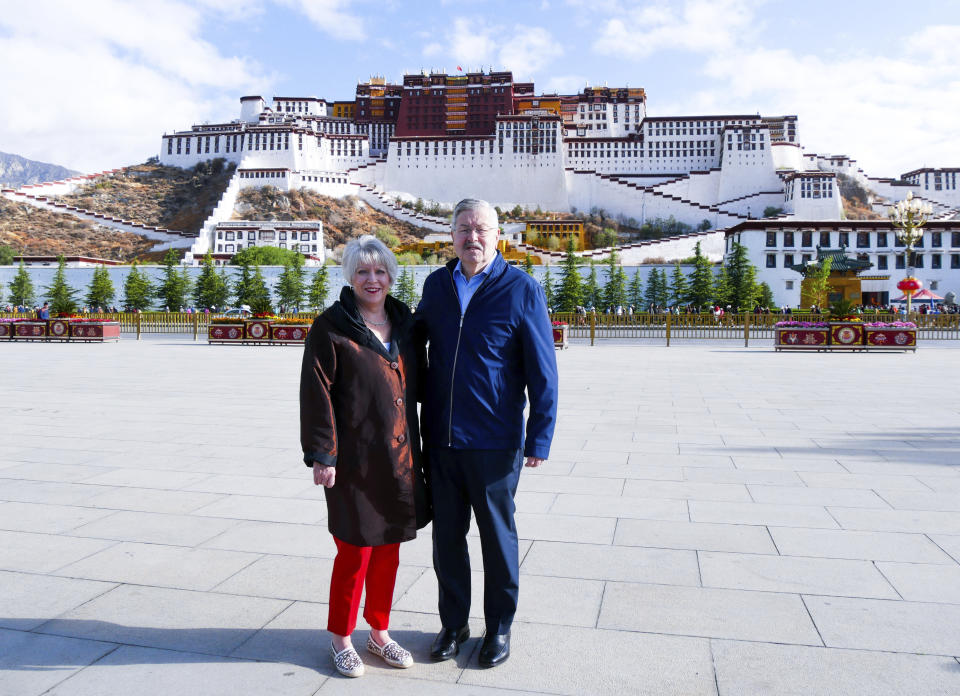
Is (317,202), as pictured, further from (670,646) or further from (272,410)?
(670,646)

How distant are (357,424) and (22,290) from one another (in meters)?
61.1

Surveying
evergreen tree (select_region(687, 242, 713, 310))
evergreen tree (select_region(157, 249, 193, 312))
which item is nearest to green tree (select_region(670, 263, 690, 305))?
evergreen tree (select_region(687, 242, 713, 310))

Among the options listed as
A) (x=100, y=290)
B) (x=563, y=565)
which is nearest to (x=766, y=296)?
(x=100, y=290)

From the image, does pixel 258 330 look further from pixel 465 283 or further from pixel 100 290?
pixel 100 290

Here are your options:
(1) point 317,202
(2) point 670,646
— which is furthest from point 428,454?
(1) point 317,202

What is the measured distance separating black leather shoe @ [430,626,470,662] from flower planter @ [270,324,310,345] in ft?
75.0

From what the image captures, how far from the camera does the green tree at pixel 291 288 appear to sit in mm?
50969

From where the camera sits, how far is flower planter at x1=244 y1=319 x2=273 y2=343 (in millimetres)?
25422

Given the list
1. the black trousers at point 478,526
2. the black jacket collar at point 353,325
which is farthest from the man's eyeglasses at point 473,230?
the black trousers at point 478,526

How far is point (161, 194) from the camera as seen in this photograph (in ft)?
289

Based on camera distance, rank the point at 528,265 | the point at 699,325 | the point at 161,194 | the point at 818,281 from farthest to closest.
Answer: the point at 161,194
the point at 528,265
the point at 818,281
the point at 699,325

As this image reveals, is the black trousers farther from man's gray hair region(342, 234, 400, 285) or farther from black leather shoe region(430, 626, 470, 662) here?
man's gray hair region(342, 234, 400, 285)

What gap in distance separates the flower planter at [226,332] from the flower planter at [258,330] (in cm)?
36

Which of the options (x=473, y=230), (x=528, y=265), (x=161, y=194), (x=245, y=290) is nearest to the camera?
(x=473, y=230)
